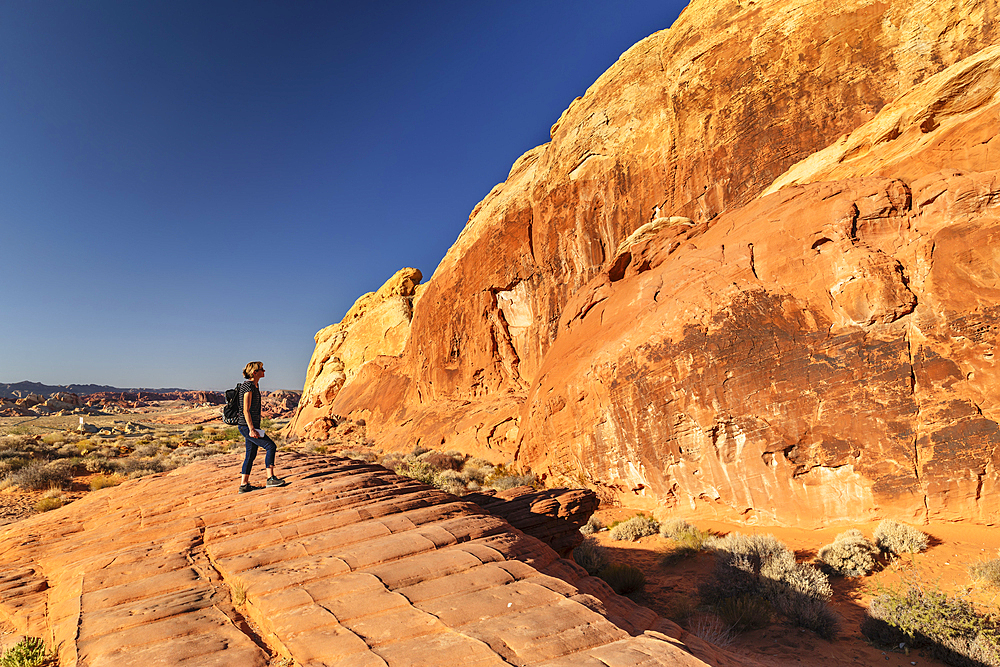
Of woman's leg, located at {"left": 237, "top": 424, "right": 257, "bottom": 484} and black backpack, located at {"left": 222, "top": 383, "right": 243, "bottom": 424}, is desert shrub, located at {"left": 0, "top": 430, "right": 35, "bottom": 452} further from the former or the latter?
woman's leg, located at {"left": 237, "top": 424, "right": 257, "bottom": 484}

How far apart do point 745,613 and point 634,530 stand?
4.04 m

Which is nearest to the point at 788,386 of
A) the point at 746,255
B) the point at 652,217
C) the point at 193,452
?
the point at 746,255

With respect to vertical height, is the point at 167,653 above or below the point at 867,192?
below

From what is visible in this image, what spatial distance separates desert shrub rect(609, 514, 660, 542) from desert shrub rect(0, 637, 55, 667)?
956 centimetres

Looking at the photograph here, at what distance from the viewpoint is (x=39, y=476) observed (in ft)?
45.2

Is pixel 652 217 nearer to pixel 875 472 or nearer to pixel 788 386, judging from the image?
pixel 788 386

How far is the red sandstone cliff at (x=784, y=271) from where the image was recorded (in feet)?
26.8

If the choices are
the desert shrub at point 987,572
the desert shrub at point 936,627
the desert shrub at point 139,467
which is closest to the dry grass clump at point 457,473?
the desert shrub at point 139,467

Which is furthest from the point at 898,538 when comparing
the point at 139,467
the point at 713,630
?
the point at 139,467

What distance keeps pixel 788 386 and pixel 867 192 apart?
4461 millimetres

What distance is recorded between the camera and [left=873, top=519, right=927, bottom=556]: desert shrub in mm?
7245

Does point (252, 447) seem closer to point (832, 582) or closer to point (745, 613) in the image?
point (745, 613)

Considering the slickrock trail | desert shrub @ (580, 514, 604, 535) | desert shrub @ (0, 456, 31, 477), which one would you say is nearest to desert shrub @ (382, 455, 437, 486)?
desert shrub @ (580, 514, 604, 535)

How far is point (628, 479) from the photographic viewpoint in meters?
11.9
